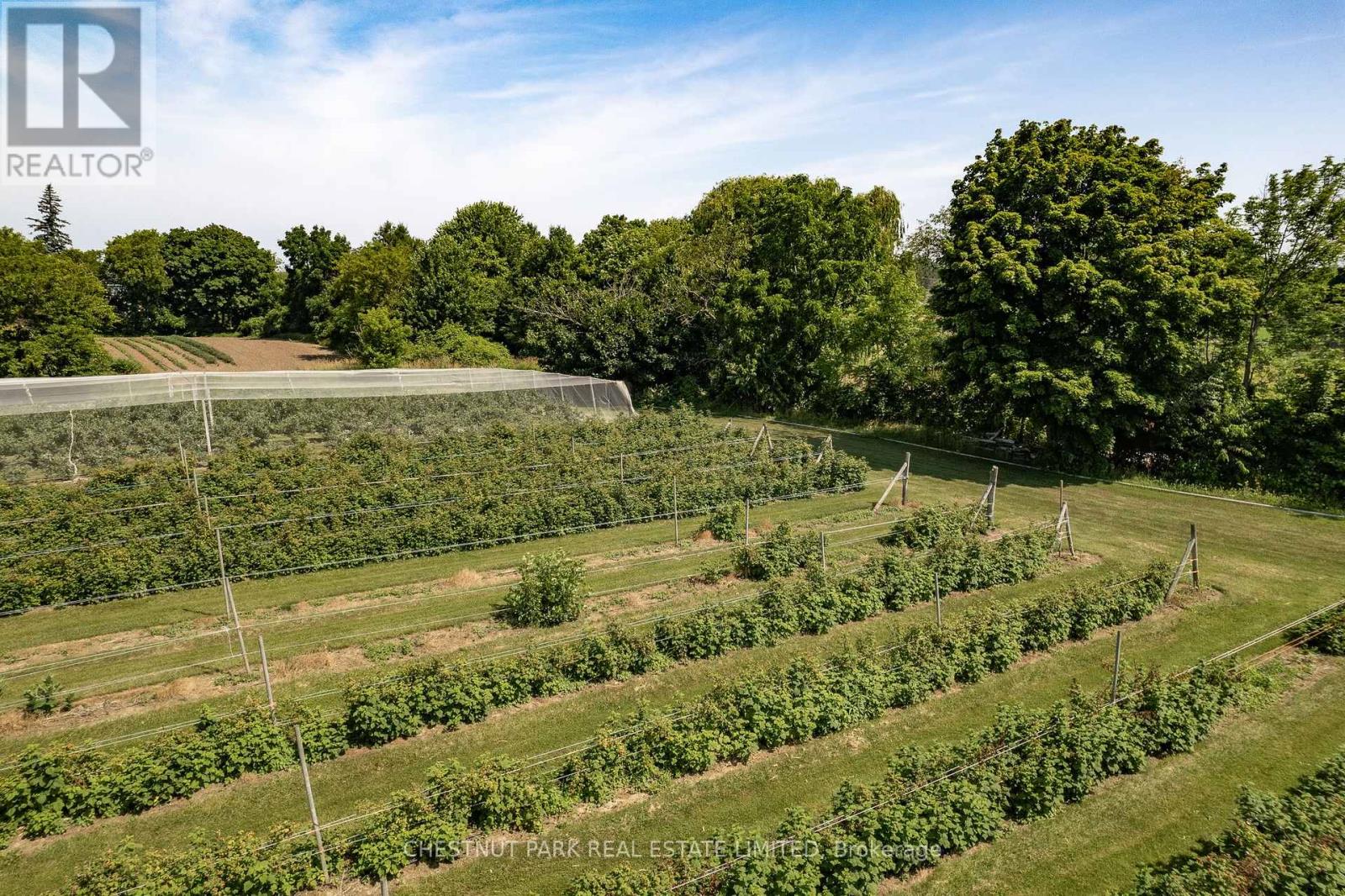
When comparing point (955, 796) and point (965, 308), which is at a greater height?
point (965, 308)

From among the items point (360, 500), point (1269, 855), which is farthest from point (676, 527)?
point (1269, 855)

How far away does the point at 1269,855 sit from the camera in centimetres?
773

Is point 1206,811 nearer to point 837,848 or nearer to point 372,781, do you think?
point 837,848

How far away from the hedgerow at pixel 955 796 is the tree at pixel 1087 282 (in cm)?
1573

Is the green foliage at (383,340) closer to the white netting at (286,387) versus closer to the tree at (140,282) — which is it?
the white netting at (286,387)

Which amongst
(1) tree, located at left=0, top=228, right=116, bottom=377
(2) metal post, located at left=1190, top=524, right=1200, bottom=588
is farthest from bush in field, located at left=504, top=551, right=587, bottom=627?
(1) tree, located at left=0, top=228, right=116, bottom=377

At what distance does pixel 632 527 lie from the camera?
2197 centimetres

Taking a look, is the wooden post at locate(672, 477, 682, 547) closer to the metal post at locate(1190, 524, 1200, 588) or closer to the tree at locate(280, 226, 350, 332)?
the metal post at locate(1190, 524, 1200, 588)

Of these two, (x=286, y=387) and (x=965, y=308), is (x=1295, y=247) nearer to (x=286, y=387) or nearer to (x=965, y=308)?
(x=965, y=308)

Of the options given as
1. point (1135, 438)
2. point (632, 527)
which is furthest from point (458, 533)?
point (1135, 438)

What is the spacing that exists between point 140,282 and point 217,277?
7.07 meters

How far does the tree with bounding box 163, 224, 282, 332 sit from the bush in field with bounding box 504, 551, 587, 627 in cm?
8126

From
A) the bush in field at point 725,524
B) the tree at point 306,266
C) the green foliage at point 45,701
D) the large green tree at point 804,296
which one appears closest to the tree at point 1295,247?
the large green tree at point 804,296

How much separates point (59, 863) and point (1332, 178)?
119ft
